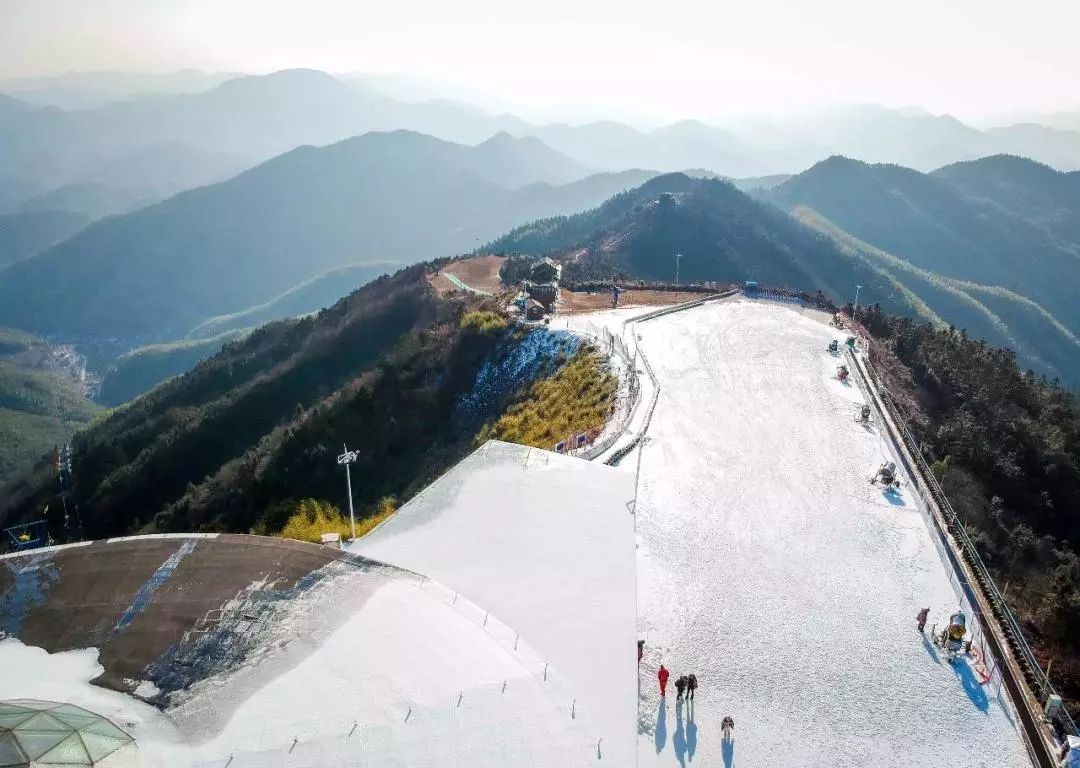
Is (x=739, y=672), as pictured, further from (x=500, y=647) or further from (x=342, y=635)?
(x=342, y=635)

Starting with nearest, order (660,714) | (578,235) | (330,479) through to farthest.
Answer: (660,714) → (330,479) → (578,235)

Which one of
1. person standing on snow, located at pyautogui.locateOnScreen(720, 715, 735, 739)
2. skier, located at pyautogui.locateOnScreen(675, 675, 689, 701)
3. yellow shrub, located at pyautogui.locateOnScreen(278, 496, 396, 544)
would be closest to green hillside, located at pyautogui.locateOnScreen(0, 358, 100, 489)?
yellow shrub, located at pyautogui.locateOnScreen(278, 496, 396, 544)

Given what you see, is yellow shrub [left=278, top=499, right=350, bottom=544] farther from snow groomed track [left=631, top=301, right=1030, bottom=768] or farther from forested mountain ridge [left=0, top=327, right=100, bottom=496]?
forested mountain ridge [left=0, top=327, right=100, bottom=496]

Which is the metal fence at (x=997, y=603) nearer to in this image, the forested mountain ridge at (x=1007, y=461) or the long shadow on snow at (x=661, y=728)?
the forested mountain ridge at (x=1007, y=461)

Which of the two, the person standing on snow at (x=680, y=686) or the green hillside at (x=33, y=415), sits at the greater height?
the person standing on snow at (x=680, y=686)

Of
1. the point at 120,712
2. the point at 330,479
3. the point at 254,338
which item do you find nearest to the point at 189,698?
the point at 120,712

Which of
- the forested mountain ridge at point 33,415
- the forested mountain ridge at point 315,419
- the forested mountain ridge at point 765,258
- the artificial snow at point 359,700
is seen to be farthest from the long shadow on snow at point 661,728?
the forested mountain ridge at point 33,415
